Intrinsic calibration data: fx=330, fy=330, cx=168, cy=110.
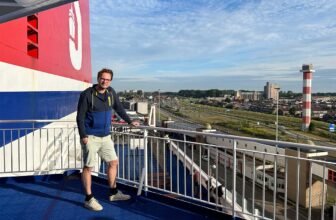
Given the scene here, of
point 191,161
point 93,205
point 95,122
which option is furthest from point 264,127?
point 95,122

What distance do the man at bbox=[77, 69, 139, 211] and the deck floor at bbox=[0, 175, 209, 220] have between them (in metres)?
0.21

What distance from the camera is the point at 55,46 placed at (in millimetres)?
8180

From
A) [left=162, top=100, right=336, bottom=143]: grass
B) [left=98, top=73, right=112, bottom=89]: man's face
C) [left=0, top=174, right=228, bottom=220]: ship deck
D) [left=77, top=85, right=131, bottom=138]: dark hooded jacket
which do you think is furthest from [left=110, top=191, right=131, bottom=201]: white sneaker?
[left=162, top=100, right=336, bottom=143]: grass

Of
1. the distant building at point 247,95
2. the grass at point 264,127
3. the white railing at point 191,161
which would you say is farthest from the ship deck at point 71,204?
the distant building at point 247,95

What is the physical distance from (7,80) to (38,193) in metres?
1.72

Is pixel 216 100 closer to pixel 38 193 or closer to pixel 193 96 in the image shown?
pixel 193 96

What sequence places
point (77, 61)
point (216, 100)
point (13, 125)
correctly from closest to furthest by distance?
point (13, 125)
point (77, 61)
point (216, 100)

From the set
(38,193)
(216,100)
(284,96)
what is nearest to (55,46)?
(38,193)

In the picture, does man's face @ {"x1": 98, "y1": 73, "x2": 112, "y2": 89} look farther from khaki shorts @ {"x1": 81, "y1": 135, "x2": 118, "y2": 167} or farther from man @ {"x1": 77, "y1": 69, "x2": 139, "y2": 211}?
khaki shorts @ {"x1": 81, "y1": 135, "x2": 118, "y2": 167}

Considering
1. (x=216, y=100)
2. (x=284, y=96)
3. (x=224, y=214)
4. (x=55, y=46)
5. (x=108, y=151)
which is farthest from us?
(x=216, y=100)

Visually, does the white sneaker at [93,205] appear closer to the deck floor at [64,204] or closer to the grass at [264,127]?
the deck floor at [64,204]

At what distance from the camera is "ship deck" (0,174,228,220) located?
3766 millimetres

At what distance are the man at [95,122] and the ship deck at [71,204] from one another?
231mm

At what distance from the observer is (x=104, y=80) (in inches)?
145
